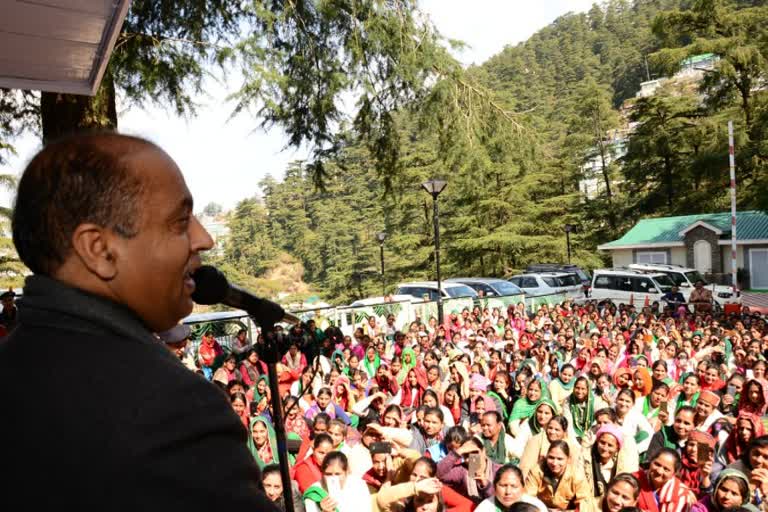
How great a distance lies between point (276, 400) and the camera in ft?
4.98

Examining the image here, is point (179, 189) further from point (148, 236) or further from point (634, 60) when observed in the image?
point (634, 60)

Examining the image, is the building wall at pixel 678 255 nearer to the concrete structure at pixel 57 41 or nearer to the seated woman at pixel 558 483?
the seated woman at pixel 558 483

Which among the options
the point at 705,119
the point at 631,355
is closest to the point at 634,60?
the point at 705,119

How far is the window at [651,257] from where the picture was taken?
31484 millimetres

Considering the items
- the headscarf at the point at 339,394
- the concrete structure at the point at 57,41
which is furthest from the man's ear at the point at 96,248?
the headscarf at the point at 339,394

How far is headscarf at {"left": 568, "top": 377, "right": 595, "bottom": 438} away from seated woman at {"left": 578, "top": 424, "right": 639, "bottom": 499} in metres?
1.15

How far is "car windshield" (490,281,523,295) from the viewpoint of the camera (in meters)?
22.5

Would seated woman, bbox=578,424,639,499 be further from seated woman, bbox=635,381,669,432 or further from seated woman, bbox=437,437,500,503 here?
seated woman, bbox=635,381,669,432

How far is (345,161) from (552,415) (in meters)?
4.05

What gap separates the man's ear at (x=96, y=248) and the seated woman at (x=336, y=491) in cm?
378

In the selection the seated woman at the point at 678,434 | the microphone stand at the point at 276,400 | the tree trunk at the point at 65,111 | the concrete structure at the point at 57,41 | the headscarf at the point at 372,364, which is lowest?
the headscarf at the point at 372,364

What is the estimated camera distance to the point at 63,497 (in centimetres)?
55

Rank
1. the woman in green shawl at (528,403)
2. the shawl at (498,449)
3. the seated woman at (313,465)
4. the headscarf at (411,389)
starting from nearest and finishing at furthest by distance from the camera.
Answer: the seated woman at (313,465) < the shawl at (498,449) < the woman in green shawl at (528,403) < the headscarf at (411,389)

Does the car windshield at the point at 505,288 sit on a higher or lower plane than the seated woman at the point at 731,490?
lower
